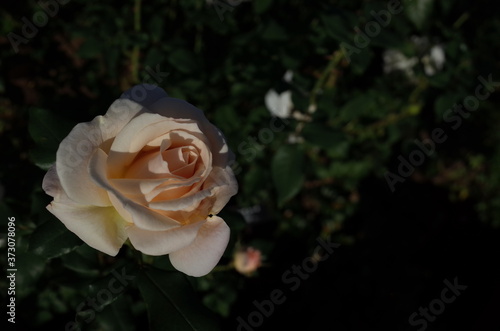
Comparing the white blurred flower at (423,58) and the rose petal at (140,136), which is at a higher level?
the rose petal at (140,136)

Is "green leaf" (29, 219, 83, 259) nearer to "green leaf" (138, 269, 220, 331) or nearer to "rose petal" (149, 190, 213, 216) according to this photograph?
"green leaf" (138, 269, 220, 331)

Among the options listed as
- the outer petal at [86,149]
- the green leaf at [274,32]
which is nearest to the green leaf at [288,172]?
the green leaf at [274,32]

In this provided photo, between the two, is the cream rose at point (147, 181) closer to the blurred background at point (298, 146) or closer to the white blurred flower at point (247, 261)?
the blurred background at point (298, 146)

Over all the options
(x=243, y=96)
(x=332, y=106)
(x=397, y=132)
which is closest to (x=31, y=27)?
(x=243, y=96)

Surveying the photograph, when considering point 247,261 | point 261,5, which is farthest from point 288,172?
point 261,5

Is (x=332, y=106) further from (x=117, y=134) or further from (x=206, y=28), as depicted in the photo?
(x=117, y=134)

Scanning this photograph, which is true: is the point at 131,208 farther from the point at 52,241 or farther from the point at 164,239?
the point at 52,241
